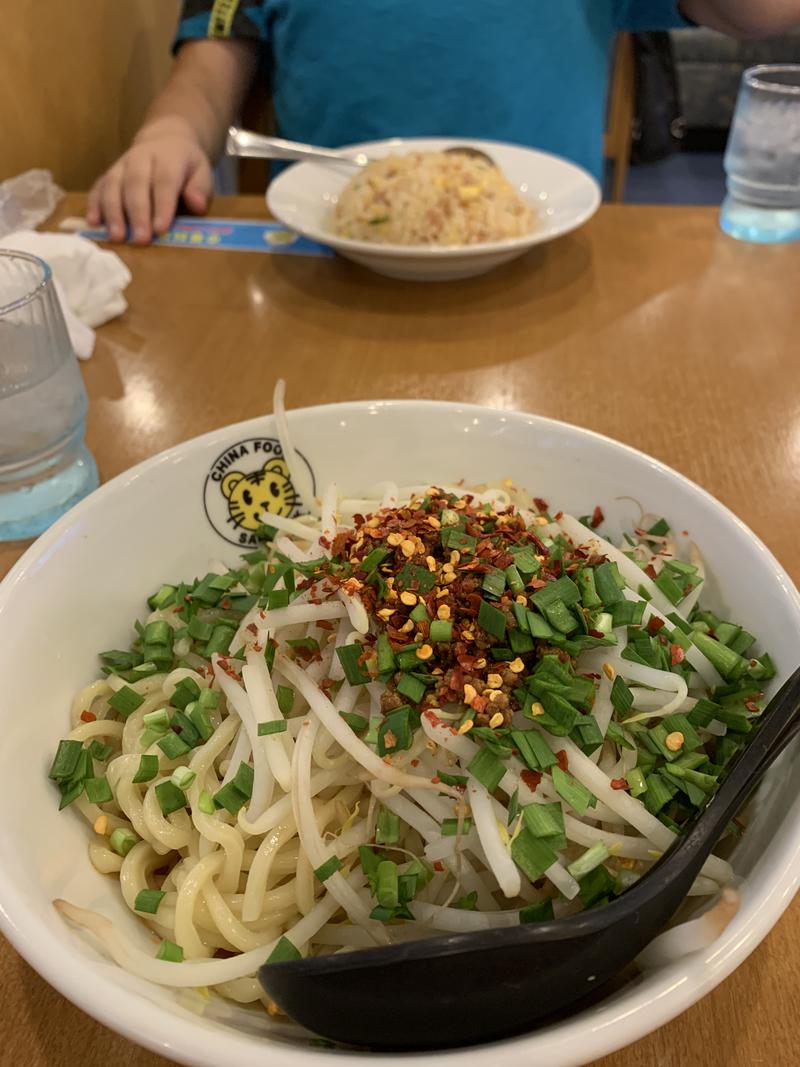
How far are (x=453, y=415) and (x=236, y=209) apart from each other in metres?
1.44

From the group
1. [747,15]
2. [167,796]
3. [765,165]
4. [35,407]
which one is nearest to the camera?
[167,796]

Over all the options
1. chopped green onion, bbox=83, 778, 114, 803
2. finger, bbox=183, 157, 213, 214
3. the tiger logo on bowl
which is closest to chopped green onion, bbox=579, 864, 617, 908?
chopped green onion, bbox=83, 778, 114, 803

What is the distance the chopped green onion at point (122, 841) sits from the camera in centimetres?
74

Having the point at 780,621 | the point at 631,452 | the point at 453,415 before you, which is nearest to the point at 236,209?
the point at 453,415

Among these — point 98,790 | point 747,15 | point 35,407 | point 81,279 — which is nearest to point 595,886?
point 98,790

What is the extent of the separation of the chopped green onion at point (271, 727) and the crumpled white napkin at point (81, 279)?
1.13m

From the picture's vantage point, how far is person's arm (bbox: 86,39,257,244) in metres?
2.04

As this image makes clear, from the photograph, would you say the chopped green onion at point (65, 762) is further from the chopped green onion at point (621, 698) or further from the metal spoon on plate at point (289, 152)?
the metal spoon on plate at point (289, 152)

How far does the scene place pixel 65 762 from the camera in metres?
0.77

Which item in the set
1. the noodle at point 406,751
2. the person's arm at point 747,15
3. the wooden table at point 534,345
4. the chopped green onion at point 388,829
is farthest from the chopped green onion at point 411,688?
the person's arm at point 747,15

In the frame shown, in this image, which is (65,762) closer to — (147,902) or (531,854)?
(147,902)

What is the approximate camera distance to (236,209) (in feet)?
7.20

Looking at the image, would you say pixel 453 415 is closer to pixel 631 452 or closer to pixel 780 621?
pixel 631 452

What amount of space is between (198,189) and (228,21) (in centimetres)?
66
